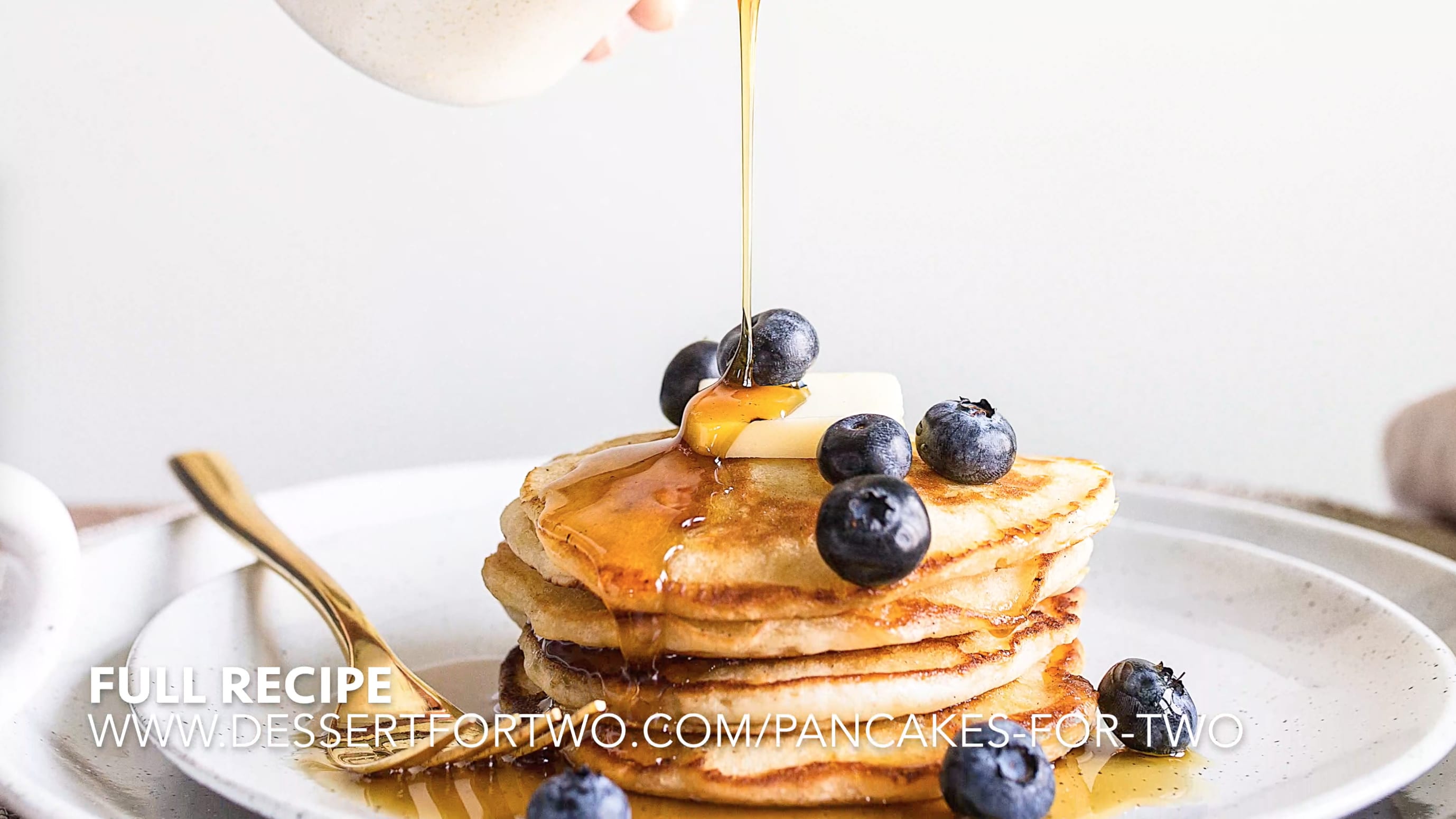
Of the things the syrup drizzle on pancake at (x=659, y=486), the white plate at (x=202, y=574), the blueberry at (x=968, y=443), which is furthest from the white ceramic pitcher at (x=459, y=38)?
the white plate at (x=202, y=574)

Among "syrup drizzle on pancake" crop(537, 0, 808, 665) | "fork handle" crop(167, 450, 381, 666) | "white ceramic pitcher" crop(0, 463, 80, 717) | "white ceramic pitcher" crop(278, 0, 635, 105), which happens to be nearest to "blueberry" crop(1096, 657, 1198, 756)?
"syrup drizzle on pancake" crop(537, 0, 808, 665)

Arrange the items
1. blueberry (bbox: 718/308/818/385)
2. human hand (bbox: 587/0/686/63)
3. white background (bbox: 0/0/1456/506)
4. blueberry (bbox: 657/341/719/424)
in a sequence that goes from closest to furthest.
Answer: blueberry (bbox: 718/308/818/385)
blueberry (bbox: 657/341/719/424)
human hand (bbox: 587/0/686/63)
white background (bbox: 0/0/1456/506)

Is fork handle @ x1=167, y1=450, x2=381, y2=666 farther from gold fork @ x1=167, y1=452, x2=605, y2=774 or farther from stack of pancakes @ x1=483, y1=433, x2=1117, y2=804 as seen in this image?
stack of pancakes @ x1=483, y1=433, x2=1117, y2=804

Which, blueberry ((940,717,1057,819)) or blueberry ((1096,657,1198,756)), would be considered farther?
blueberry ((1096,657,1198,756))

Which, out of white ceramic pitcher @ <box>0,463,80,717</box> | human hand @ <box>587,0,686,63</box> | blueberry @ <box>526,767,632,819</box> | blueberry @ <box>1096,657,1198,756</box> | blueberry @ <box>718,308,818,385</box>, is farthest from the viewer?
human hand @ <box>587,0,686,63</box>

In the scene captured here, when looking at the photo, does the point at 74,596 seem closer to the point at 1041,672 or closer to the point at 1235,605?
the point at 1041,672

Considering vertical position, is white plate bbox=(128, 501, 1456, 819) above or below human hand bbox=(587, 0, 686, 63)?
below

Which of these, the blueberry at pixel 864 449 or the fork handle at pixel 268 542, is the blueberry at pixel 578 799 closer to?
the blueberry at pixel 864 449
